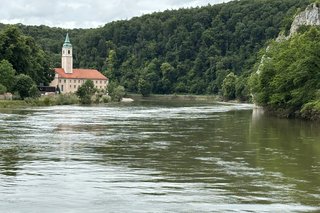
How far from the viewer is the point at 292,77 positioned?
69.1 metres

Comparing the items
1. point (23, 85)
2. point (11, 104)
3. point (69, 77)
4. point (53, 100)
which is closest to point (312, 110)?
point (11, 104)

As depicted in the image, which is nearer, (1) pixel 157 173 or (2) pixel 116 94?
(1) pixel 157 173

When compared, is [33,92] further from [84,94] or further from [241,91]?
[241,91]

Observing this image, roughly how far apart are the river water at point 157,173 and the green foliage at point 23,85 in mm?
63314

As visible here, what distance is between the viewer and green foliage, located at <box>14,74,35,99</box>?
102 meters

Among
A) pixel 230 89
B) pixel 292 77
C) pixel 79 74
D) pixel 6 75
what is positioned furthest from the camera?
pixel 79 74

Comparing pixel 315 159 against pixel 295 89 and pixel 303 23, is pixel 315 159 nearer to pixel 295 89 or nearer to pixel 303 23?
pixel 295 89

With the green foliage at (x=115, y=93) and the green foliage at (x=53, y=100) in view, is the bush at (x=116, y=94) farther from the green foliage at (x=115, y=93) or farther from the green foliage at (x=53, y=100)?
the green foliage at (x=53, y=100)

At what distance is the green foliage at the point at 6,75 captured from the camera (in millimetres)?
99562

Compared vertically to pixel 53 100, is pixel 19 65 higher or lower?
higher

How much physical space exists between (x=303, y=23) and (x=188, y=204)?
303 feet

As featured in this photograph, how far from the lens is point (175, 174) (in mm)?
22891

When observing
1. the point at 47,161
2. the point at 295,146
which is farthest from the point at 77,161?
the point at 295,146

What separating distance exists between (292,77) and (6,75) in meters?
53.1
